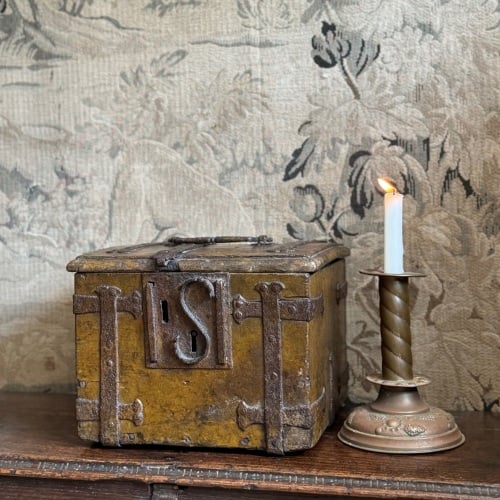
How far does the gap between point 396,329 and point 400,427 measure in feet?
0.45

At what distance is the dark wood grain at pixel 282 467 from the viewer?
1.04m

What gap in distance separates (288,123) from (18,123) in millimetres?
508

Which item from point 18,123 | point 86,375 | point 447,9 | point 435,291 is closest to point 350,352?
point 435,291

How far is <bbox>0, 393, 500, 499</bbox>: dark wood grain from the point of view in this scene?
40.8 inches

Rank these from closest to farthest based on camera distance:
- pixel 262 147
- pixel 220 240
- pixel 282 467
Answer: pixel 282 467
pixel 220 240
pixel 262 147

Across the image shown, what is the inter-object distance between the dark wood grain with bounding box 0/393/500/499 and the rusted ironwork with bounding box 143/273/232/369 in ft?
0.43

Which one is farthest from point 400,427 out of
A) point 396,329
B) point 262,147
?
point 262,147

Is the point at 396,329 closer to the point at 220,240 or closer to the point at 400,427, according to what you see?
the point at 400,427

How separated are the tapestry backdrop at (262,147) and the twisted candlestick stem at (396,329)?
219mm

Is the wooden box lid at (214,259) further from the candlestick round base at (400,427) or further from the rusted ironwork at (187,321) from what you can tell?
the candlestick round base at (400,427)

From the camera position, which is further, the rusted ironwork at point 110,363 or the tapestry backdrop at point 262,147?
the tapestry backdrop at point 262,147

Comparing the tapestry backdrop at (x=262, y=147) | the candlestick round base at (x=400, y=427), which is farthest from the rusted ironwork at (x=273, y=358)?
the tapestry backdrop at (x=262, y=147)

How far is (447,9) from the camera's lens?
1370 mm

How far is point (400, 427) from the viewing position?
1.15m
